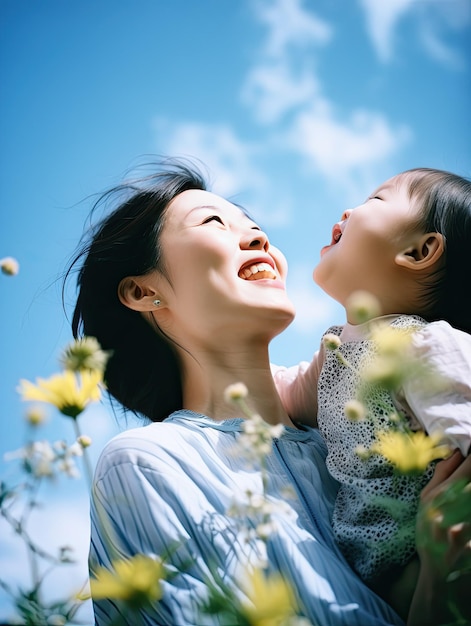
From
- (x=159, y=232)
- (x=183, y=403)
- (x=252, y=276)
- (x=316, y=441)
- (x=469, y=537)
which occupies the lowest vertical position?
(x=469, y=537)

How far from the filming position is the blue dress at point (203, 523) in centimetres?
101

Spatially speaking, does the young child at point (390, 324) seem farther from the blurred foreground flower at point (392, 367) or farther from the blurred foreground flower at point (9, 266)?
the blurred foreground flower at point (9, 266)

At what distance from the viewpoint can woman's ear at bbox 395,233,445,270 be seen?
1.41 metres

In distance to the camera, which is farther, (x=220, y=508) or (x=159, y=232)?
(x=159, y=232)

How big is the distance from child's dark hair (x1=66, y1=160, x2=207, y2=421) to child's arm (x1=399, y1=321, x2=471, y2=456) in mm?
723

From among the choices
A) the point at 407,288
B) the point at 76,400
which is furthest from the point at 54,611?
the point at 407,288

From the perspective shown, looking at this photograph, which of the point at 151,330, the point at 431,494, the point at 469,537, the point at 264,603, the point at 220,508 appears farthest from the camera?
the point at 151,330

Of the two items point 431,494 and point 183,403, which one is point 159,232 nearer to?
point 183,403

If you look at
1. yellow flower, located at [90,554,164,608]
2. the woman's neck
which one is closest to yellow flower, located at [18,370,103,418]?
yellow flower, located at [90,554,164,608]

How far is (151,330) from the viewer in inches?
66.4

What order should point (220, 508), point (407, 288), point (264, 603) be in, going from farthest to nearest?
point (407, 288) → point (220, 508) → point (264, 603)

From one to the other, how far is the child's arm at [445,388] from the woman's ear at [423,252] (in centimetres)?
28

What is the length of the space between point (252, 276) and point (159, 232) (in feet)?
0.87

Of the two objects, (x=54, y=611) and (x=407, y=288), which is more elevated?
(x=407, y=288)
